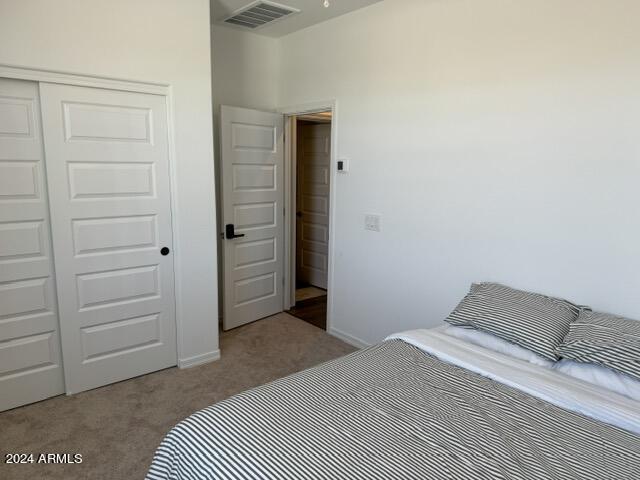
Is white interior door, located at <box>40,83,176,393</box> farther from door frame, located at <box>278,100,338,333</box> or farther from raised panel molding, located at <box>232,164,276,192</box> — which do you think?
door frame, located at <box>278,100,338,333</box>

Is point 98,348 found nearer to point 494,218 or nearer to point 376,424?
point 376,424

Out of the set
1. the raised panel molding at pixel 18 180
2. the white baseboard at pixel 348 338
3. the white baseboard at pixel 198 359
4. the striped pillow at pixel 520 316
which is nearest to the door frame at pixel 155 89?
the white baseboard at pixel 198 359

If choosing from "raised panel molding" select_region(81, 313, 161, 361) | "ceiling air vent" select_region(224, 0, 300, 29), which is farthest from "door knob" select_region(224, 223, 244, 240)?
"ceiling air vent" select_region(224, 0, 300, 29)

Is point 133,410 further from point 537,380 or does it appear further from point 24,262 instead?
point 537,380

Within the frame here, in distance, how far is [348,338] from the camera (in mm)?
3799

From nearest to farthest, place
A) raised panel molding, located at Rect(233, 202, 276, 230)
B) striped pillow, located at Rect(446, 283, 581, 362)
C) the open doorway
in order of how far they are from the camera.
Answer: striped pillow, located at Rect(446, 283, 581, 362) → raised panel molding, located at Rect(233, 202, 276, 230) → the open doorway

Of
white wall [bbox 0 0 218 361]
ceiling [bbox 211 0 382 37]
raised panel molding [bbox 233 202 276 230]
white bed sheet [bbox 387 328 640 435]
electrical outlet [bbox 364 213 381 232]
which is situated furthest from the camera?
raised panel molding [bbox 233 202 276 230]

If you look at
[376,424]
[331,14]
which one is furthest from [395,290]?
[331,14]

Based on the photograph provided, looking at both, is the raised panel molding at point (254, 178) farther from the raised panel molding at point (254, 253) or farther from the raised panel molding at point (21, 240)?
the raised panel molding at point (21, 240)

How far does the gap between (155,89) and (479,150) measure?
219 centimetres

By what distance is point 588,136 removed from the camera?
224 cm

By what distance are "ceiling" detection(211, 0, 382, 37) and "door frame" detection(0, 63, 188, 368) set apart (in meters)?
0.94

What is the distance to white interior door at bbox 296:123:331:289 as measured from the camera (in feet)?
17.2

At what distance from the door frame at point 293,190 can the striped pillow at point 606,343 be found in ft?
7.02
